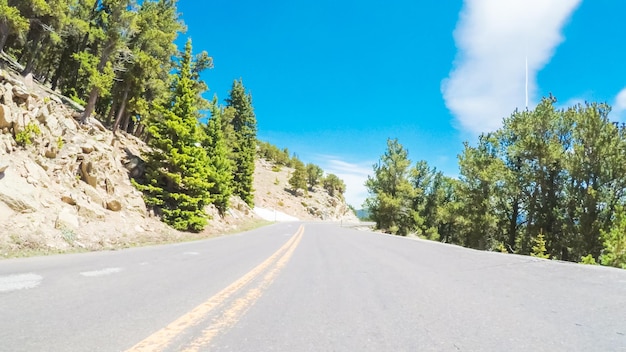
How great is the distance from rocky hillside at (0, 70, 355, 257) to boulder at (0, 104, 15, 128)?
0.03 m

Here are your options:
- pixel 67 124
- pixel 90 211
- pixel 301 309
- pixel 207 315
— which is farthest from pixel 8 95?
pixel 301 309

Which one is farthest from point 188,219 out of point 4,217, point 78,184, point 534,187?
point 534,187

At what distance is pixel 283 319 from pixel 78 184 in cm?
1537

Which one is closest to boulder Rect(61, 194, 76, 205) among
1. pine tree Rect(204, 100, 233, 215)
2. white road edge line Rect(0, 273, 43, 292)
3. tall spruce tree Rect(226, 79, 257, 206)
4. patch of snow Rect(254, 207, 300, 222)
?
white road edge line Rect(0, 273, 43, 292)

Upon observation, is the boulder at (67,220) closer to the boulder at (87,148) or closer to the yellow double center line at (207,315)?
the boulder at (87,148)

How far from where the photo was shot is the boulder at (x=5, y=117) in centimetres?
1254

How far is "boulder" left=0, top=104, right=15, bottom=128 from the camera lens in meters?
12.5

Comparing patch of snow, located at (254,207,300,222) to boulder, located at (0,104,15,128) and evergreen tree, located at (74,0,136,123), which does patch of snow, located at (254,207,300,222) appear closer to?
evergreen tree, located at (74,0,136,123)

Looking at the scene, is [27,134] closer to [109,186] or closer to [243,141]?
[109,186]

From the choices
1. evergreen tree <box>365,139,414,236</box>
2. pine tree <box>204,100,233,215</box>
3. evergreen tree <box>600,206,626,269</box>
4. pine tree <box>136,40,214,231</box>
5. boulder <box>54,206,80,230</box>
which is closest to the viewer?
boulder <box>54,206,80,230</box>

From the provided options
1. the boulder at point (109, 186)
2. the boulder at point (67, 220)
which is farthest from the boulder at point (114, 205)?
the boulder at point (67, 220)

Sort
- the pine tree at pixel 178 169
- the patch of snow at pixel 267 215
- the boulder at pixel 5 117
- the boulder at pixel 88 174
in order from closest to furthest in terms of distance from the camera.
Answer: the boulder at pixel 5 117, the boulder at pixel 88 174, the pine tree at pixel 178 169, the patch of snow at pixel 267 215

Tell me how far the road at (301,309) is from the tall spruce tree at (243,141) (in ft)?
137

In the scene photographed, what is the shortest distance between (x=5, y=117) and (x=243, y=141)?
37855 mm
